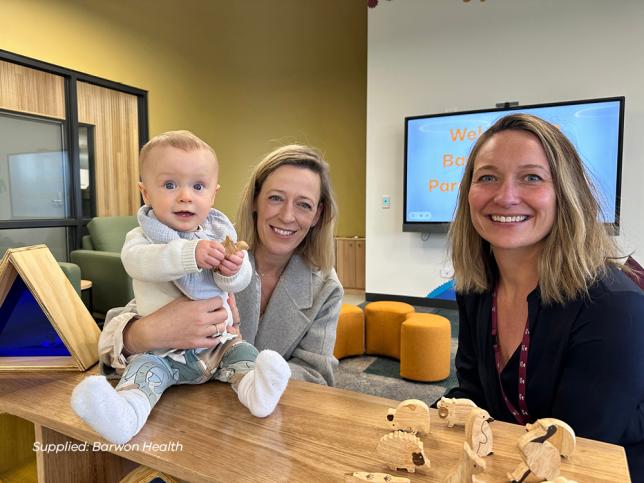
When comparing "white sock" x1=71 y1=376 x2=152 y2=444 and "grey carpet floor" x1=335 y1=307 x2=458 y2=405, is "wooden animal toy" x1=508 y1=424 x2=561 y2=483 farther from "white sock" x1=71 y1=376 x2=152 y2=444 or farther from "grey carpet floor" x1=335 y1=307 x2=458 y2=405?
"grey carpet floor" x1=335 y1=307 x2=458 y2=405

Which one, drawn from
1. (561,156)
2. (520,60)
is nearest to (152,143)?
(561,156)

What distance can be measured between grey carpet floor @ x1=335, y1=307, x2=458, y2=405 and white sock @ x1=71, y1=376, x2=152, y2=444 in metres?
2.29

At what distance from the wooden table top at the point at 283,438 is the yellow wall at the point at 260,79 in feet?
18.7

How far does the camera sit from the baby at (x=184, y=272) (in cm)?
79

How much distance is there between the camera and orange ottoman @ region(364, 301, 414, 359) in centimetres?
367

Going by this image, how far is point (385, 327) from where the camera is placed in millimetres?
3711

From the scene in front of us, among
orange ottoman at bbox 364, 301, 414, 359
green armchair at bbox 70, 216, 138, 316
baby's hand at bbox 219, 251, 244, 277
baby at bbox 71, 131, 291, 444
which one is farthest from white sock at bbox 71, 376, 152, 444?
green armchair at bbox 70, 216, 138, 316

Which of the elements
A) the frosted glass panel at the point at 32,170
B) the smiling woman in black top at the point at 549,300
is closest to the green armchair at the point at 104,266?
the frosted glass panel at the point at 32,170

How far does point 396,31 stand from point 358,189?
8.41 ft

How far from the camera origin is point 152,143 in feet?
3.46

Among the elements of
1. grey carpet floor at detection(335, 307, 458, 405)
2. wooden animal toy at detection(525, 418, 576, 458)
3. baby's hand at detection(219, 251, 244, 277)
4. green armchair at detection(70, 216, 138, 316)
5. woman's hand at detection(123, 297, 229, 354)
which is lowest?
grey carpet floor at detection(335, 307, 458, 405)

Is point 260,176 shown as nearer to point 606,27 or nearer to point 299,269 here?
point 299,269

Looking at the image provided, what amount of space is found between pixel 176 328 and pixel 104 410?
27 centimetres

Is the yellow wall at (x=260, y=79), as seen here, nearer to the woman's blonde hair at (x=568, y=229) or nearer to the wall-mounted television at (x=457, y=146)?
the wall-mounted television at (x=457, y=146)
